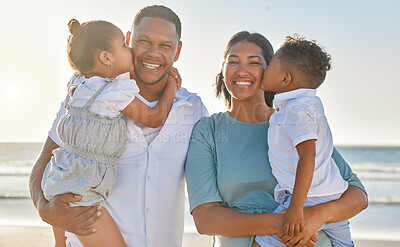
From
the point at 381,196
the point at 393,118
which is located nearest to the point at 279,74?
the point at 381,196

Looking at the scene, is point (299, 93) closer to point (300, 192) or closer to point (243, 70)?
point (243, 70)

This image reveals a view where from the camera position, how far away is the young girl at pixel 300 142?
2266mm

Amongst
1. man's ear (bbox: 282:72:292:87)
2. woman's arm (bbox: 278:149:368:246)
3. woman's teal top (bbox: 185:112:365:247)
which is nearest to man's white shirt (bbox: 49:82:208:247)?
woman's teal top (bbox: 185:112:365:247)

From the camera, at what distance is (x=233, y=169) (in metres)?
2.61

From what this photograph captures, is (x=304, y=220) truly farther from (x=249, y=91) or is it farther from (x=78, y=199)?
(x=78, y=199)

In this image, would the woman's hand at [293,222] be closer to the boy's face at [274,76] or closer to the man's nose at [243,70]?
the boy's face at [274,76]

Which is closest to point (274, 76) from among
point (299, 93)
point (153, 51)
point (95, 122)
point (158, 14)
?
point (299, 93)

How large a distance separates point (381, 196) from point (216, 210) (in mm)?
10274

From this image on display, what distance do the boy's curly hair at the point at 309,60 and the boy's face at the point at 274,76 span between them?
0.19ft

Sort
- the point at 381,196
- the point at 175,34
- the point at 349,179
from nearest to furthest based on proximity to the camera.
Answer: the point at 349,179 → the point at 175,34 → the point at 381,196

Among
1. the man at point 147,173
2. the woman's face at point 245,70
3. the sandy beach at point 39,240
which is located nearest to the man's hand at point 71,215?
the man at point 147,173

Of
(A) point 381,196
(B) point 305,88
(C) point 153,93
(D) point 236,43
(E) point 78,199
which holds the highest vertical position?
(D) point 236,43

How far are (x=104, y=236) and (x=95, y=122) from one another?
72 centimetres

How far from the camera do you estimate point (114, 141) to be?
8.61ft
